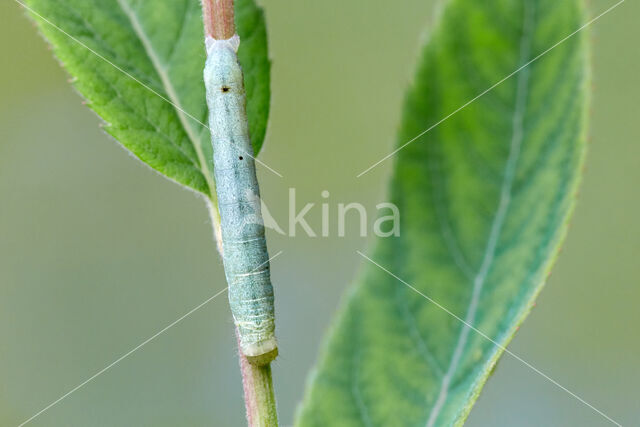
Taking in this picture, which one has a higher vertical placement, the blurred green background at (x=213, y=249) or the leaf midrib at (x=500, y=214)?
the leaf midrib at (x=500, y=214)

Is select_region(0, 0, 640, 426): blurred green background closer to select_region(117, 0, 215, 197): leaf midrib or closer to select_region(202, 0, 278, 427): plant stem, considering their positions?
select_region(117, 0, 215, 197): leaf midrib

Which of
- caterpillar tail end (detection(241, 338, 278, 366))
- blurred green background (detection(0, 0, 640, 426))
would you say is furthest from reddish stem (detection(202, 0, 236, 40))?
blurred green background (detection(0, 0, 640, 426))

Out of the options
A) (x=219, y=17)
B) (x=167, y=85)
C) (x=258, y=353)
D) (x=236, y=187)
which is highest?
(x=219, y=17)

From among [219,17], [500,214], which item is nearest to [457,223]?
[500,214]

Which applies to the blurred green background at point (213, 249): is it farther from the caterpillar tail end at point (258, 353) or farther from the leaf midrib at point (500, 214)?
the caterpillar tail end at point (258, 353)

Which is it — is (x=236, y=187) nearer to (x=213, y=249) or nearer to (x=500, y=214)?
(x=500, y=214)

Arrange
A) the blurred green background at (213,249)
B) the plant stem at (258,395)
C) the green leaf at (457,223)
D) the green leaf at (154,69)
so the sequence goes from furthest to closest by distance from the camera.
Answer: the blurred green background at (213,249), the green leaf at (154,69), the green leaf at (457,223), the plant stem at (258,395)

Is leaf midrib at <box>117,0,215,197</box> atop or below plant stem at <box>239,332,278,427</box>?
atop

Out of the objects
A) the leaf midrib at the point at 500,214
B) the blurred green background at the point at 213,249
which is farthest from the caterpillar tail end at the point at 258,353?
the blurred green background at the point at 213,249
